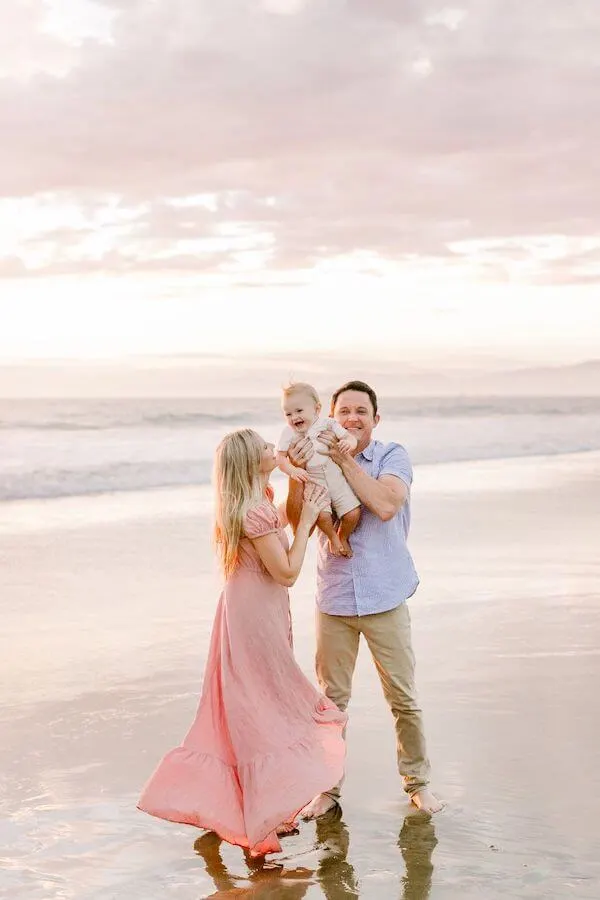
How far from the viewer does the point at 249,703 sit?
4250 millimetres

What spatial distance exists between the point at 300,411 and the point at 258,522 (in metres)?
0.58

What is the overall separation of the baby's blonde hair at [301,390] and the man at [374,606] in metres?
0.20

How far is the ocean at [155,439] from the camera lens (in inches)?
741

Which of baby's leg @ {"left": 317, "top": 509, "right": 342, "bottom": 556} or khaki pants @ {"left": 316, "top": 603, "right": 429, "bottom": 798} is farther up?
baby's leg @ {"left": 317, "top": 509, "right": 342, "bottom": 556}

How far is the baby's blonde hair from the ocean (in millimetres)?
12595

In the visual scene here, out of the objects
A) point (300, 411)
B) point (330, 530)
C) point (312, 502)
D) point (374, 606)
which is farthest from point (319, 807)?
point (300, 411)

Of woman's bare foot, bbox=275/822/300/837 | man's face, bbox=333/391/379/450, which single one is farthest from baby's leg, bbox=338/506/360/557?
woman's bare foot, bbox=275/822/300/837

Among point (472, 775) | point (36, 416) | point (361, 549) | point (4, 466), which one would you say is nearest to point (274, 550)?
point (361, 549)

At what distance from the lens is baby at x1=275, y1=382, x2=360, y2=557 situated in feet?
14.8

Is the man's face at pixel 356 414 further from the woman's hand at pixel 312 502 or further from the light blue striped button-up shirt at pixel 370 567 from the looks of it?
the woman's hand at pixel 312 502

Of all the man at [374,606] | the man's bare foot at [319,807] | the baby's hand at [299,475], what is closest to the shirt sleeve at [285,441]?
the baby's hand at [299,475]

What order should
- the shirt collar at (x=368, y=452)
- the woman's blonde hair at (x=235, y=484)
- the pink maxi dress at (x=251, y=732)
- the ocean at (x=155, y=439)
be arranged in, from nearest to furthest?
1. the pink maxi dress at (x=251, y=732)
2. the woman's blonde hair at (x=235, y=484)
3. the shirt collar at (x=368, y=452)
4. the ocean at (x=155, y=439)

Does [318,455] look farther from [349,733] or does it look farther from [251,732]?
[349,733]

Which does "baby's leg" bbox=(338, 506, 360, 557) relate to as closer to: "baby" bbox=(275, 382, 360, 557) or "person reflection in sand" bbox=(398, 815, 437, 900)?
"baby" bbox=(275, 382, 360, 557)
